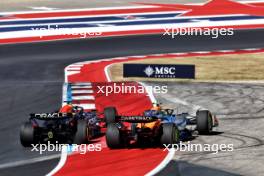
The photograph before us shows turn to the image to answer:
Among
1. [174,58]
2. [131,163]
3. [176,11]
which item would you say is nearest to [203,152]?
[131,163]

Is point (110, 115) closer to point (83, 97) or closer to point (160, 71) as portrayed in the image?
point (83, 97)

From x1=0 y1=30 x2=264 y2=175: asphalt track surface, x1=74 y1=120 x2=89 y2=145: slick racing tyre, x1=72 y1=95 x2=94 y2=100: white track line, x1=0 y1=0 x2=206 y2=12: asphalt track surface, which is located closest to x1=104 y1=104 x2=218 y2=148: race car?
x1=74 y1=120 x2=89 y2=145: slick racing tyre

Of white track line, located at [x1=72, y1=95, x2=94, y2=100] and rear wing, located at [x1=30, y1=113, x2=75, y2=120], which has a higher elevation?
rear wing, located at [x1=30, y1=113, x2=75, y2=120]

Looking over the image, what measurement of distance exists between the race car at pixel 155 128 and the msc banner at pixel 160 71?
10.2 m

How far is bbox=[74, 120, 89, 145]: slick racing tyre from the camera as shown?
19.5m

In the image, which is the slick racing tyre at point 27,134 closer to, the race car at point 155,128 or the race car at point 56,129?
the race car at point 56,129

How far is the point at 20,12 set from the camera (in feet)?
167

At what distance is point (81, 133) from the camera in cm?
1945

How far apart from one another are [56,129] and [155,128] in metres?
2.37

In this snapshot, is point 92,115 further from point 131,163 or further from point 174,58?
point 174,58

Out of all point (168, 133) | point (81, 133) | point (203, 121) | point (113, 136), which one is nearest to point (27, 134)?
point (81, 133)

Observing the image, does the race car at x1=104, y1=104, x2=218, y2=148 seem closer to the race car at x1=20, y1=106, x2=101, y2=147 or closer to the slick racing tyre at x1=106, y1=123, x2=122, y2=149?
the slick racing tyre at x1=106, y1=123, x2=122, y2=149

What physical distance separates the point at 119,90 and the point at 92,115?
6631mm

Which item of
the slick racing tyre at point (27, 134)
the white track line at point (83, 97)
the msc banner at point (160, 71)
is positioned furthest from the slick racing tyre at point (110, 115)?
the msc banner at point (160, 71)
